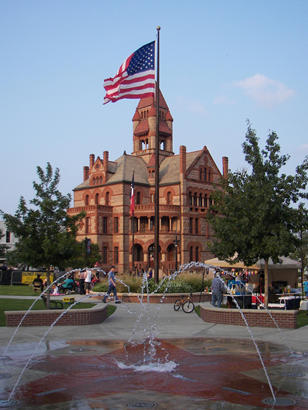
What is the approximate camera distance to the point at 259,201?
60.3ft

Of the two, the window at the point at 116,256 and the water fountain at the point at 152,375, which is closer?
the water fountain at the point at 152,375

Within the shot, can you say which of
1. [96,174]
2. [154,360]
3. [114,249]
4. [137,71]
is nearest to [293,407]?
[154,360]

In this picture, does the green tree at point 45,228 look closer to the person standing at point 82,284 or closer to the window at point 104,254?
the person standing at point 82,284

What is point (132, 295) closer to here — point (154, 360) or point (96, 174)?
point (154, 360)

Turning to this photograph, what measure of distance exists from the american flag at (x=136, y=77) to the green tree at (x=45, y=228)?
27.0ft

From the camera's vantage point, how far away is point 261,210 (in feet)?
59.3

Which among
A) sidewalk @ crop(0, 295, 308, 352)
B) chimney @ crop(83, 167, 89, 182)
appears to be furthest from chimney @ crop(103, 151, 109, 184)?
sidewalk @ crop(0, 295, 308, 352)

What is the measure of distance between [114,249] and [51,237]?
138 feet

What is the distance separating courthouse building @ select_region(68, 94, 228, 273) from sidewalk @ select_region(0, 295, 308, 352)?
37.5 meters

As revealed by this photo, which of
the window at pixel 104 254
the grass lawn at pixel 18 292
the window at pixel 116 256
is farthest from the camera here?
the window at pixel 116 256

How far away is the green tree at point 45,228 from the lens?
18188 millimetres

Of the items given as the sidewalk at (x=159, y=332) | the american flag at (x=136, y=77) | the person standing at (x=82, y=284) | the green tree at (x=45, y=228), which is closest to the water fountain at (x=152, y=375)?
the sidewalk at (x=159, y=332)

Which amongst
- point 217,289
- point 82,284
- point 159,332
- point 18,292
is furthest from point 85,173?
point 159,332

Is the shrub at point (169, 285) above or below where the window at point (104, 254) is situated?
below
